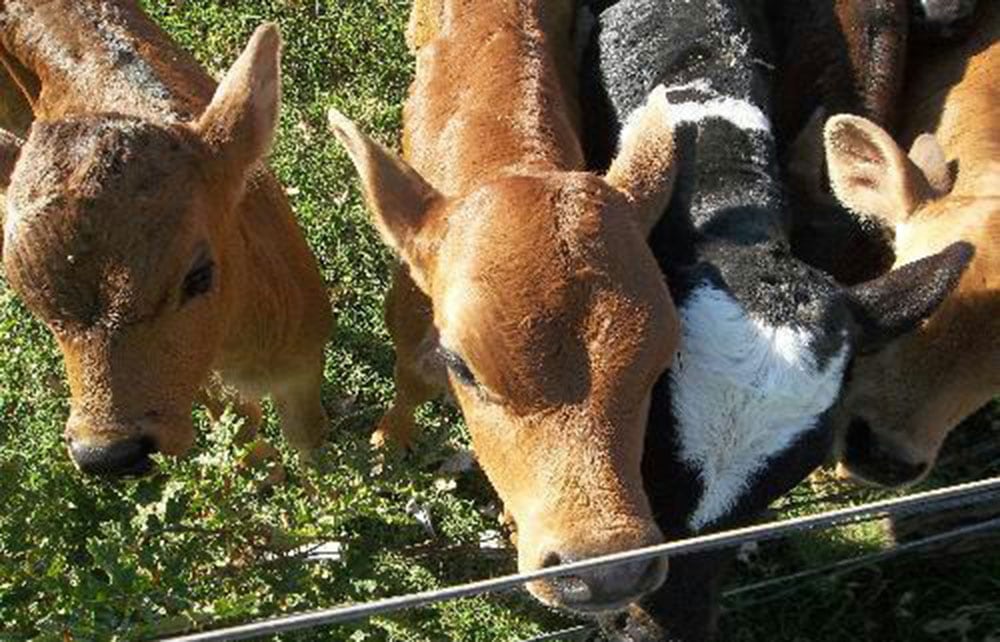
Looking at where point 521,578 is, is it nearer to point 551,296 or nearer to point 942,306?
point 551,296

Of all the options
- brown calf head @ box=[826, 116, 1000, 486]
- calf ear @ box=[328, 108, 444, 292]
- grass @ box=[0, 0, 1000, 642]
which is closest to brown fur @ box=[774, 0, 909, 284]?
brown calf head @ box=[826, 116, 1000, 486]

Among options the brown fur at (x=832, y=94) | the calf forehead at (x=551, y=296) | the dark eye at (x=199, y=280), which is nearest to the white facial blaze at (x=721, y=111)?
the brown fur at (x=832, y=94)

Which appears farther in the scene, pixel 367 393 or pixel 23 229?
pixel 367 393

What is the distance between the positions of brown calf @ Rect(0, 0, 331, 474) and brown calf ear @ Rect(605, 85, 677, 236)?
166 centimetres

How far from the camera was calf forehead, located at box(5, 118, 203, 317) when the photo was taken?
502 cm

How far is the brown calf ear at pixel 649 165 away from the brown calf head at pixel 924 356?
48.7 inches

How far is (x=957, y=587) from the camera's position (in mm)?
6859

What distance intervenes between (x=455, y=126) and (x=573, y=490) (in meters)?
2.29

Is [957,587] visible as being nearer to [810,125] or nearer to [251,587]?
[810,125]

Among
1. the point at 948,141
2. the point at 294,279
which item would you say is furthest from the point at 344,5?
the point at 948,141

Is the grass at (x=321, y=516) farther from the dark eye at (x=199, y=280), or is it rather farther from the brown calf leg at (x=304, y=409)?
the dark eye at (x=199, y=280)

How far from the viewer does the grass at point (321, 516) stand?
5207mm

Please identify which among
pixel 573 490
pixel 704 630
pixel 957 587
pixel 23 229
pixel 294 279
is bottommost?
pixel 957 587

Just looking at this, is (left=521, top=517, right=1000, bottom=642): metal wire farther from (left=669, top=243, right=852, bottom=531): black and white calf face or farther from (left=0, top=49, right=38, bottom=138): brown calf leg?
(left=0, top=49, right=38, bottom=138): brown calf leg
